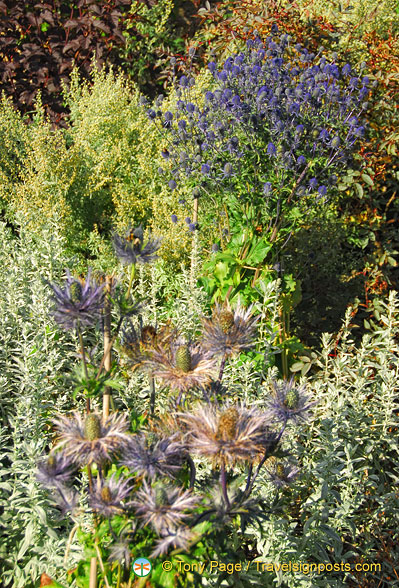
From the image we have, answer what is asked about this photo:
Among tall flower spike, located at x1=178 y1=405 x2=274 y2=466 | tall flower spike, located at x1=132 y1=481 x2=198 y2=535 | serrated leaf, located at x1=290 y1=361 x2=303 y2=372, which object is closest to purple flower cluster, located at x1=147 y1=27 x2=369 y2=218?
serrated leaf, located at x1=290 y1=361 x2=303 y2=372

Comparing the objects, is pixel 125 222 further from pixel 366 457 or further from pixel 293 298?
pixel 366 457

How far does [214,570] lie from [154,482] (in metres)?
0.60

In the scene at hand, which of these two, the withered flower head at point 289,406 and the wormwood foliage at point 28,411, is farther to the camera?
the wormwood foliage at point 28,411

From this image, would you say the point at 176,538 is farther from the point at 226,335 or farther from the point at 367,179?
the point at 367,179

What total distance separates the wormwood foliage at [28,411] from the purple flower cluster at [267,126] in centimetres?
88

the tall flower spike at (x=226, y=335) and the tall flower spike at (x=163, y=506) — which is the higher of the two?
the tall flower spike at (x=226, y=335)

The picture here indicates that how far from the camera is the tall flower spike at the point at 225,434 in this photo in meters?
1.13

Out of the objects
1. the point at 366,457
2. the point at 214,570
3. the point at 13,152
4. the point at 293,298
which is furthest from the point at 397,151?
the point at 214,570

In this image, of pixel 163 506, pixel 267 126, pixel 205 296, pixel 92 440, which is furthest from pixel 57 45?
pixel 163 506

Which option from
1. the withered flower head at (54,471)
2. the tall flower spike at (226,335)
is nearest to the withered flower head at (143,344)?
the tall flower spike at (226,335)

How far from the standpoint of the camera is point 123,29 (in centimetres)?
520

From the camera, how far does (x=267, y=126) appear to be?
2.83 metres

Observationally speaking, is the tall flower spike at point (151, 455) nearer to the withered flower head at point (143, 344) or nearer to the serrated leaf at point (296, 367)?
the withered flower head at point (143, 344)

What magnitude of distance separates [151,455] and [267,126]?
2044 mm
